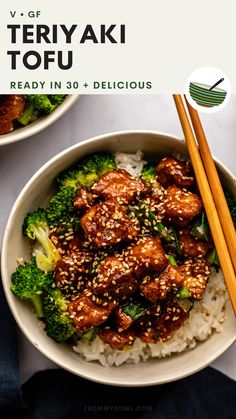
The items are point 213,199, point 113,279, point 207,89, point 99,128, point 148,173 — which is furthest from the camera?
point 99,128

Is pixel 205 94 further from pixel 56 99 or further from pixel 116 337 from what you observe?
pixel 116 337

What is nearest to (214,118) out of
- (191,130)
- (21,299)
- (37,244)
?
(191,130)

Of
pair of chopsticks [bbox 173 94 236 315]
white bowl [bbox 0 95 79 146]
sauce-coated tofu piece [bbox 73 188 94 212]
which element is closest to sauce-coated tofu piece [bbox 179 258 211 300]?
pair of chopsticks [bbox 173 94 236 315]

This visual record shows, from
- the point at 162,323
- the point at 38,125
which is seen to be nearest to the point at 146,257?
the point at 162,323

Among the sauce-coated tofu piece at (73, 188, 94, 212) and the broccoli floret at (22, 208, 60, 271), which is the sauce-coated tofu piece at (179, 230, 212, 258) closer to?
the sauce-coated tofu piece at (73, 188, 94, 212)

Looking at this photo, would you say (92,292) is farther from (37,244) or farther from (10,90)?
(10,90)

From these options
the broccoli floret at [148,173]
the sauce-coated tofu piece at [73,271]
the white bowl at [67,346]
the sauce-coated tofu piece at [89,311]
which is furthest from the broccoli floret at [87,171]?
the sauce-coated tofu piece at [89,311]
